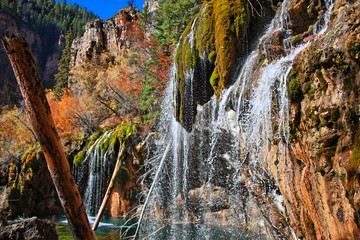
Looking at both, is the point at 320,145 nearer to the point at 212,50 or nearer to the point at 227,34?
the point at 227,34

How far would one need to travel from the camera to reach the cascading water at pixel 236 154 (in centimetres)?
482

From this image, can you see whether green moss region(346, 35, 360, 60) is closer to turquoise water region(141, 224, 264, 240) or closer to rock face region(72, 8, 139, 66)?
turquoise water region(141, 224, 264, 240)

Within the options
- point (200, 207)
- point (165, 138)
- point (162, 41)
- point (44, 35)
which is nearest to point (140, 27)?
point (162, 41)

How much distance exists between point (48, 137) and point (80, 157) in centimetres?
1210

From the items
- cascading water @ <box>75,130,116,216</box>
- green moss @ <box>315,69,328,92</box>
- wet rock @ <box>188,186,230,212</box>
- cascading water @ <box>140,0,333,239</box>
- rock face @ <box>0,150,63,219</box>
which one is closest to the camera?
green moss @ <box>315,69,328,92</box>

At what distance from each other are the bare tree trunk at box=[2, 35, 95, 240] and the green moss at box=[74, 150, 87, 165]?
11.9 metres

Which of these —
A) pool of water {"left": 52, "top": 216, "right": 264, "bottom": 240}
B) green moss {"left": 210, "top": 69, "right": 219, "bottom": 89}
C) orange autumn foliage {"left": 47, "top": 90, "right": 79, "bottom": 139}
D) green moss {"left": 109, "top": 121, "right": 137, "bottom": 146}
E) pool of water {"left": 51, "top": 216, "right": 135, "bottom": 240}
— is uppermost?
orange autumn foliage {"left": 47, "top": 90, "right": 79, "bottom": 139}

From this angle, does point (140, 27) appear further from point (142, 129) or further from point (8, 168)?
point (8, 168)

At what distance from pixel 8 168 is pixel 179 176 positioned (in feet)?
38.8

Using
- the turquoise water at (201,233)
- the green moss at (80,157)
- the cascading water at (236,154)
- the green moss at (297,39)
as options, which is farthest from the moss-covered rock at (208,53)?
the green moss at (80,157)

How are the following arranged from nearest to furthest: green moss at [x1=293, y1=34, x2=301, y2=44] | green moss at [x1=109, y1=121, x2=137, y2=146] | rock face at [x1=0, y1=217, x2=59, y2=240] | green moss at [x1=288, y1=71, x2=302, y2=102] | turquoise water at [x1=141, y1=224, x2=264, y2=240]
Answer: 1. rock face at [x1=0, y1=217, x2=59, y2=240]
2. green moss at [x1=288, y1=71, x2=302, y2=102]
3. green moss at [x1=293, y1=34, x2=301, y2=44]
4. turquoise water at [x1=141, y1=224, x2=264, y2=240]
5. green moss at [x1=109, y1=121, x2=137, y2=146]

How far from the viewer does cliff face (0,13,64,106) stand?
42438 mm

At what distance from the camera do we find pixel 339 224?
2.93 meters

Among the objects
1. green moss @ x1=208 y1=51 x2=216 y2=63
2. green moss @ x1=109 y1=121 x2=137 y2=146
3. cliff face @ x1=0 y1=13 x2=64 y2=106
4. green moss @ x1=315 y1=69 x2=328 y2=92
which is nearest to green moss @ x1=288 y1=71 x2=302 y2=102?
green moss @ x1=315 y1=69 x2=328 y2=92
